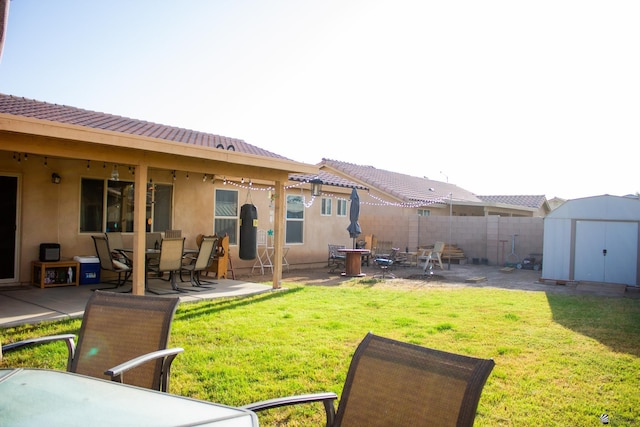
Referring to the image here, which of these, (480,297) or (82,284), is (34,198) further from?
(480,297)

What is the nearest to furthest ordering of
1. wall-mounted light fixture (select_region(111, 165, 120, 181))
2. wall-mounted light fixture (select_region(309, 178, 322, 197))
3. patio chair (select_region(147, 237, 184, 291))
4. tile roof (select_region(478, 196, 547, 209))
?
1. patio chair (select_region(147, 237, 184, 291))
2. wall-mounted light fixture (select_region(111, 165, 120, 181))
3. wall-mounted light fixture (select_region(309, 178, 322, 197))
4. tile roof (select_region(478, 196, 547, 209))

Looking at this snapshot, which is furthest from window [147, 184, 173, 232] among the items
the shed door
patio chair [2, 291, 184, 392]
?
the shed door

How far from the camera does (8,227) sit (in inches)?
347

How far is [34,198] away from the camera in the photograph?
29.6ft

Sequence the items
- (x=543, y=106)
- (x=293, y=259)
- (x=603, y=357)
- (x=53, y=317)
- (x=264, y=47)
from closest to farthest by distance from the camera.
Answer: (x=603, y=357), (x=53, y=317), (x=264, y=47), (x=543, y=106), (x=293, y=259)

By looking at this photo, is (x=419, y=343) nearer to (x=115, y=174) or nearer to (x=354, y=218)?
(x=115, y=174)

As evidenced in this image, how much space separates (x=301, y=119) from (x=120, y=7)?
713cm

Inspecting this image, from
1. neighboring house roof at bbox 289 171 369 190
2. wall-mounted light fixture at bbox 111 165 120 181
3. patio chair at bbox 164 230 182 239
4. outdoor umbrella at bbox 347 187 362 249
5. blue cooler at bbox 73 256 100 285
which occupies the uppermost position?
neighboring house roof at bbox 289 171 369 190

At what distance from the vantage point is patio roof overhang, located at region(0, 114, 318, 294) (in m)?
6.10

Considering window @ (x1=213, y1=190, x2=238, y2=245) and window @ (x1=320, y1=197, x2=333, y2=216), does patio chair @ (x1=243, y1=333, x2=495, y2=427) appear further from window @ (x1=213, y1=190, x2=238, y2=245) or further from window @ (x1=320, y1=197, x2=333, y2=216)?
window @ (x1=320, y1=197, x2=333, y2=216)

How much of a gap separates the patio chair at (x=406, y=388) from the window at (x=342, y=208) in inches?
535

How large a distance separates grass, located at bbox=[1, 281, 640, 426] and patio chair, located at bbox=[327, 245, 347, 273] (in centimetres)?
472

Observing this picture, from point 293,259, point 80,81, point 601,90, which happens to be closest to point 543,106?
point 601,90

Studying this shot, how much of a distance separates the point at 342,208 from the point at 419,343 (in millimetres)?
10559
